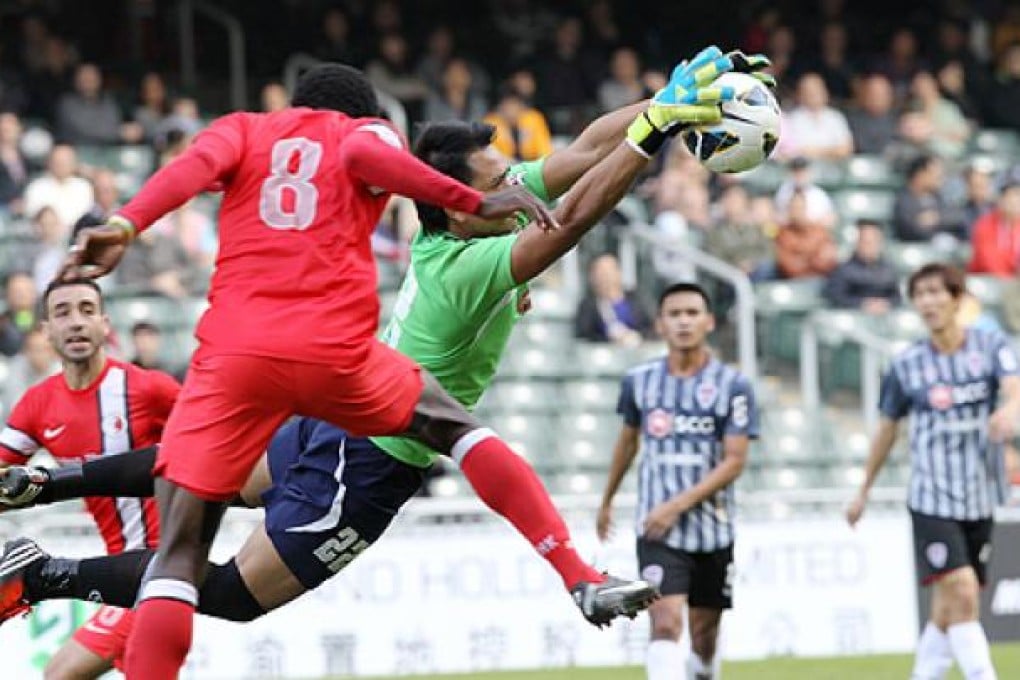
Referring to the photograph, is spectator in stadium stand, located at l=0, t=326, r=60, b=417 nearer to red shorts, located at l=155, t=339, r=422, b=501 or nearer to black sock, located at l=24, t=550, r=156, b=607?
black sock, located at l=24, t=550, r=156, b=607

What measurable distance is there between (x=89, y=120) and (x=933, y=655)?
893 cm

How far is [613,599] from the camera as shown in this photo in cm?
771

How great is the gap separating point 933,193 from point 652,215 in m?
2.45

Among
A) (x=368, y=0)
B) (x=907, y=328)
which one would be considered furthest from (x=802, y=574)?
(x=368, y=0)

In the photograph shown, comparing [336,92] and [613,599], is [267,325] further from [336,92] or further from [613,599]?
[613,599]

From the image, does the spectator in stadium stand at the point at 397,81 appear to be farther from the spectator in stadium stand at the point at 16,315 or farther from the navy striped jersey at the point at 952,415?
the navy striped jersey at the point at 952,415

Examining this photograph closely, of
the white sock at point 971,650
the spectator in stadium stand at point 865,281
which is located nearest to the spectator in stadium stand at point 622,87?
the spectator in stadium stand at point 865,281

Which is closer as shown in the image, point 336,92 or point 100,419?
point 336,92

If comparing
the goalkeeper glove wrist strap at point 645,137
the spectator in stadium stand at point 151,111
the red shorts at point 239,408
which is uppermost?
the spectator in stadium stand at point 151,111

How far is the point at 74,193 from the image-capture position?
16.4 m

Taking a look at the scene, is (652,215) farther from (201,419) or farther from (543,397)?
(201,419)

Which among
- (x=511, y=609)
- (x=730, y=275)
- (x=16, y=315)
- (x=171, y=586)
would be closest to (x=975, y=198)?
(x=730, y=275)

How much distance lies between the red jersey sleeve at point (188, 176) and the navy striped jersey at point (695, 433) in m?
3.78

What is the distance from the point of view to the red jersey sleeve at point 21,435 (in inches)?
377
